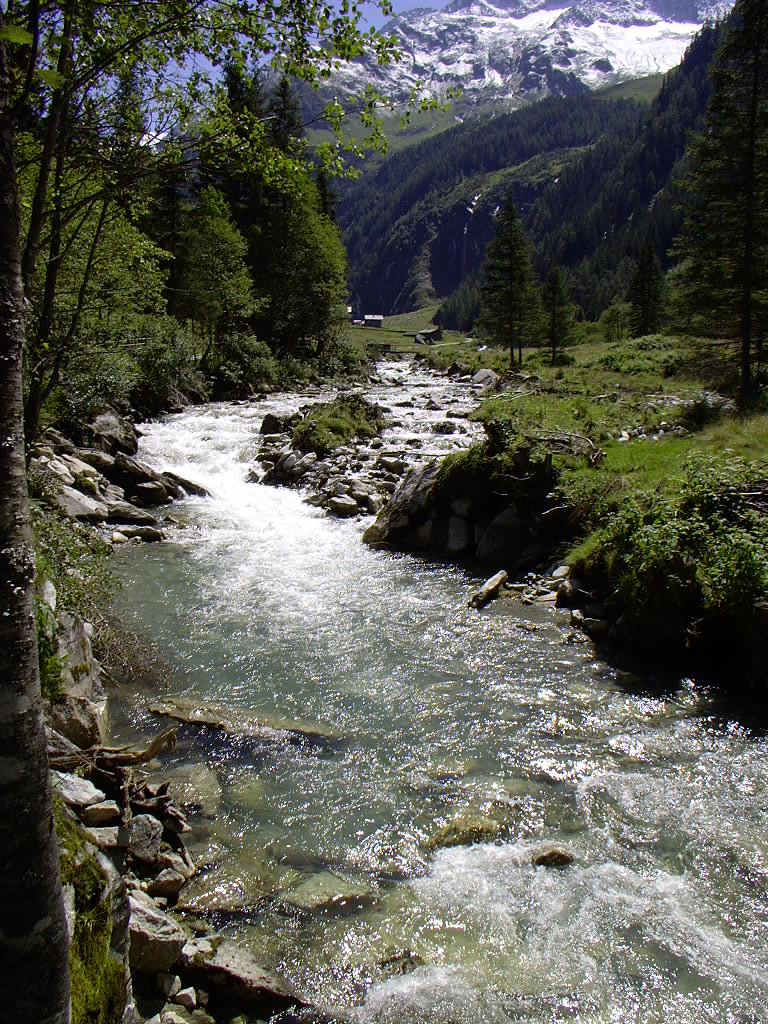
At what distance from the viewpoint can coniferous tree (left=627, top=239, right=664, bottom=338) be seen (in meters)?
74.1

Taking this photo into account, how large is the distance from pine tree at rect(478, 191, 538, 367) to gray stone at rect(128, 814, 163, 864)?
54745mm

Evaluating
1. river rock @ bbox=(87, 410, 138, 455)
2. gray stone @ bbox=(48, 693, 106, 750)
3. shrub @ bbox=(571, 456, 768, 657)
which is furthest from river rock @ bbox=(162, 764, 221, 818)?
river rock @ bbox=(87, 410, 138, 455)

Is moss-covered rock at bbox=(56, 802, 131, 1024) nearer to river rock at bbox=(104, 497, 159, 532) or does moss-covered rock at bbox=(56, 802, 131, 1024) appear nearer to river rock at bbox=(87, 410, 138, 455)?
river rock at bbox=(104, 497, 159, 532)

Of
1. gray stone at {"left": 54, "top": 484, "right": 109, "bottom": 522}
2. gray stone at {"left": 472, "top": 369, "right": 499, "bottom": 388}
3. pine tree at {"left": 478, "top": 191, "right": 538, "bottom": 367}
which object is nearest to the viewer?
gray stone at {"left": 54, "top": 484, "right": 109, "bottom": 522}

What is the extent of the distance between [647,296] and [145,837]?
3186 inches

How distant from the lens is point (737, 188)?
24062 mm

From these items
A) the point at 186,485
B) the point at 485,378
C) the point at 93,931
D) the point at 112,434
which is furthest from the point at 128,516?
the point at 485,378

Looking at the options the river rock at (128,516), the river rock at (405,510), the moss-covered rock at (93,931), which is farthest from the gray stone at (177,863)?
the river rock at (128,516)

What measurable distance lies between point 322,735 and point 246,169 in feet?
20.8

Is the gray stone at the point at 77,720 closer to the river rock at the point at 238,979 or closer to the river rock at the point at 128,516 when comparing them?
the river rock at the point at 238,979

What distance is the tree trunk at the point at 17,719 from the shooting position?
2133 millimetres

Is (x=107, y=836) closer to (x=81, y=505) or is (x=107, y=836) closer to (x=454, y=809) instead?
(x=454, y=809)

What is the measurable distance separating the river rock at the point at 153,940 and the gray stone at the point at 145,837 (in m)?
0.86

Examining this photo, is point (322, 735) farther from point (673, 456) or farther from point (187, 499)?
point (187, 499)
